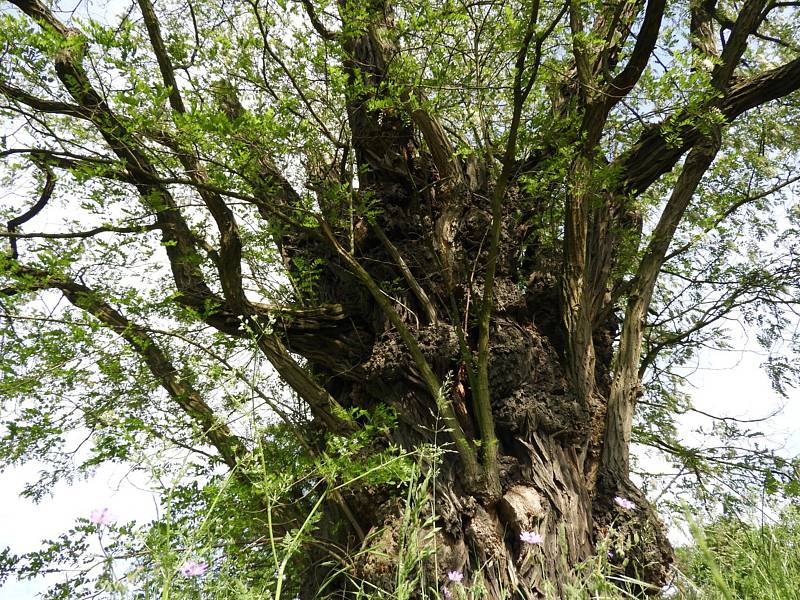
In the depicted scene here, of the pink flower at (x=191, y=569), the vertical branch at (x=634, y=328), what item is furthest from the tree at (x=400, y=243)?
the pink flower at (x=191, y=569)

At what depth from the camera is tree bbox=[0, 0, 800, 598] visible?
440cm

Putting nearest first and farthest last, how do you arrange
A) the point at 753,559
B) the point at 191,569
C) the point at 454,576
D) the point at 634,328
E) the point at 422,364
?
the point at 191,569, the point at 753,559, the point at 454,576, the point at 422,364, the point at 634,328

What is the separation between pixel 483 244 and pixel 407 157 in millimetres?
1178

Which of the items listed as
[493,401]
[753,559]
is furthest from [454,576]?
[493,401]

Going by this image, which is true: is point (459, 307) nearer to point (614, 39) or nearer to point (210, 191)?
point (210, 191)

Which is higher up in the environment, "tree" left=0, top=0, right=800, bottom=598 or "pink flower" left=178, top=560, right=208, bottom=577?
"tree" left=0, top=0, right=800, bottom=598

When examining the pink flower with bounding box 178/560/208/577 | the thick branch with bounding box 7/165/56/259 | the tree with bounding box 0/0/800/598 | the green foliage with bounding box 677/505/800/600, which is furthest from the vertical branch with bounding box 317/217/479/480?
the thick branch with bounding box 7/165/56/259

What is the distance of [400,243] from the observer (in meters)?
5.70

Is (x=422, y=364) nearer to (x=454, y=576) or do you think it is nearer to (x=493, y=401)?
(x=493, y=401)

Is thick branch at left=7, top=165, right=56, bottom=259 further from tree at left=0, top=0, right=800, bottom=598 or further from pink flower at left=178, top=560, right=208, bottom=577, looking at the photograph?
pink flower at left=178, top=560, right=208, bottom=577

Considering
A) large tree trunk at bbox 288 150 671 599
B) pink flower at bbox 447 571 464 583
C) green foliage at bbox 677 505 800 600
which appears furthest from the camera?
large tree trunk at bbox 288 150 671 599

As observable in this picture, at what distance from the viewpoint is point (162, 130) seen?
13.8 feet

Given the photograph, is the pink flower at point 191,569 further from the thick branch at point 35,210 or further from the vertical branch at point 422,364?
the thick branch at point 35,210

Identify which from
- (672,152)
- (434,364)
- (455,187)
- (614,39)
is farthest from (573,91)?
(434,364)
